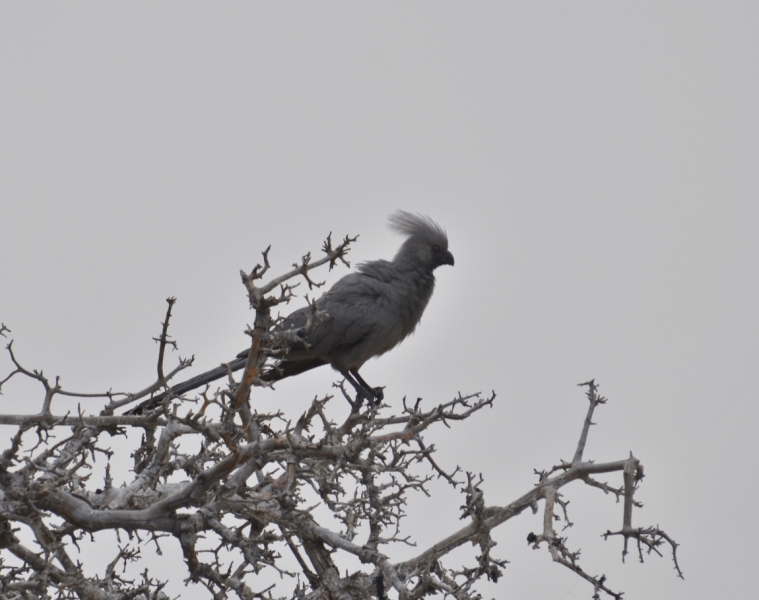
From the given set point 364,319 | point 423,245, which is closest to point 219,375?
point 364,319

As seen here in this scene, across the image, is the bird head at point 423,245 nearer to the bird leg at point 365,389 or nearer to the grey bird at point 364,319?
the grey bird at point 364,319

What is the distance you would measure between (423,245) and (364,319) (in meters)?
1.45

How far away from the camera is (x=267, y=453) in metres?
3.79

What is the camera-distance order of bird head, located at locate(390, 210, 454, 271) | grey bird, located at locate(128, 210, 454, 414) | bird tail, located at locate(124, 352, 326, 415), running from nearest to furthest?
bird tail, located at locate(124, 352, 326, 415) → grey bird, located at locate(128, 210, 454, 414) → bird head, located at locate(390, 210, 454, 271)

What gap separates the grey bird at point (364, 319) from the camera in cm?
765

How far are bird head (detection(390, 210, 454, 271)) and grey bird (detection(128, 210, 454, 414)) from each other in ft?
0.04

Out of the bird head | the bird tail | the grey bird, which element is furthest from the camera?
the bird head

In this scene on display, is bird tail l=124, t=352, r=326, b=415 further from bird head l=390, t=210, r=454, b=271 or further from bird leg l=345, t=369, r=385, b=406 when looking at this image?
bird head l=390, t=210, r=454, b=271

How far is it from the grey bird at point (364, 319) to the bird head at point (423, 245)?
0.04ft

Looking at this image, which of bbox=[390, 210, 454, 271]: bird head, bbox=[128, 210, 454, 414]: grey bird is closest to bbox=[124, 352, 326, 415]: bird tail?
bbox=[128, 210, 454, 414]: grey bird

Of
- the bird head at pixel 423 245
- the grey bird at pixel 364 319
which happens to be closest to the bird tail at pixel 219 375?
the grey bird at pixel 364 319

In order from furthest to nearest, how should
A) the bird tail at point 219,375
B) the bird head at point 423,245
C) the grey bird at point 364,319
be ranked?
the bird head at point 423,245 < the grey bird at point 364,319 < the bird tail at point 219,375

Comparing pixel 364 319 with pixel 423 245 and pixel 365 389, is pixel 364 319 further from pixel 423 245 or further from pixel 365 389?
pixel 423 245

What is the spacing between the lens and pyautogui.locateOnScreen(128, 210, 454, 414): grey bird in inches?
301
